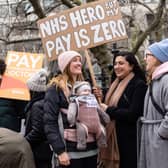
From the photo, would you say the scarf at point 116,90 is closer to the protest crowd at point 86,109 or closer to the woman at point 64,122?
the protest crowd at point 86,109

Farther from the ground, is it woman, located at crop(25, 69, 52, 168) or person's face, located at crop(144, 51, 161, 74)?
person's face, located at crop(144, 51, 161, 74)

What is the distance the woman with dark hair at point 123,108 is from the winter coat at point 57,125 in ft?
1.56

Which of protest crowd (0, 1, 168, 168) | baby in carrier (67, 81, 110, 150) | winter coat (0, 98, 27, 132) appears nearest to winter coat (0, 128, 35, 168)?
protest crowd (0, 1, 168, 168)

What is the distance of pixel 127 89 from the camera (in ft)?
14.2

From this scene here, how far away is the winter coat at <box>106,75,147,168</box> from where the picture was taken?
4.18m

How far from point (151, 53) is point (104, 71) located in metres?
4.12

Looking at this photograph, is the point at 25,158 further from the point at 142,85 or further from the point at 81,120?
the point at 142,85

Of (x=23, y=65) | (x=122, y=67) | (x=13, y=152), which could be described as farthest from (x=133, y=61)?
(x=23, y=65)

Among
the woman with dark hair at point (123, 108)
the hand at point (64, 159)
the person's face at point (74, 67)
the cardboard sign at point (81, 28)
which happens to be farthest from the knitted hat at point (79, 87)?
the cardboard sign at point (81, 28)

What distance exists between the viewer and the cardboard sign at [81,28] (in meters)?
4.76

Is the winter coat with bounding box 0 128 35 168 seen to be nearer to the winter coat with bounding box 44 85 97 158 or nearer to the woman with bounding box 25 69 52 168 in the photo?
the winter coat with bounding box 44 85 97 158

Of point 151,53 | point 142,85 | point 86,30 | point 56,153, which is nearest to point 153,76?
point 151,53

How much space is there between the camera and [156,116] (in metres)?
3.69

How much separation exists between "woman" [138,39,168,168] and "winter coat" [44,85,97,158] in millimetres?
492
